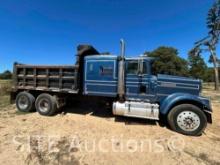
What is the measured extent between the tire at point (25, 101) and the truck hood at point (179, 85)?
630cm

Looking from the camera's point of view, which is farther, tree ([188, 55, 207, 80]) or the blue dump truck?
tree ([188, 55, 207, 80])

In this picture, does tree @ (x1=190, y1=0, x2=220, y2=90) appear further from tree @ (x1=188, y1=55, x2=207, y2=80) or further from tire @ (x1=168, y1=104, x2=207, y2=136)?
tire @ (x1=168, y1=104, x2=207, y2=136)

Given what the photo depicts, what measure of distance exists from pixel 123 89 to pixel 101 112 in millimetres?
2452

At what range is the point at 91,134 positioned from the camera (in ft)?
18.1

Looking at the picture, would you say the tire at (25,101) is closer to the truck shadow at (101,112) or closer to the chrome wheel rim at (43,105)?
the chrome wheel rim at (43,105)

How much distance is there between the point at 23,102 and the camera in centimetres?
834

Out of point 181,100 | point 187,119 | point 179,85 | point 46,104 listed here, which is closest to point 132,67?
point 179,85

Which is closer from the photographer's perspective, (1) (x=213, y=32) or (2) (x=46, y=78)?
(2) (x=46, y=78)

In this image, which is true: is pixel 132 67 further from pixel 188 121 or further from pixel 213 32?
pixel 213 32

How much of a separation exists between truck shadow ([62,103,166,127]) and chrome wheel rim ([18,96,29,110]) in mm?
1911

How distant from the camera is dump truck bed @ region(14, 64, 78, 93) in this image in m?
7.34

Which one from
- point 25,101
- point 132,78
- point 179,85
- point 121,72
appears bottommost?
point 25,101

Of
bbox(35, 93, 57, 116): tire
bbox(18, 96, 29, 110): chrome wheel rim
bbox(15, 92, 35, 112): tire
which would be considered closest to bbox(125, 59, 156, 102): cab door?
bbox(35, 93, 57, 116): tire

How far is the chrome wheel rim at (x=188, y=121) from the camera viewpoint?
18.8 ft
